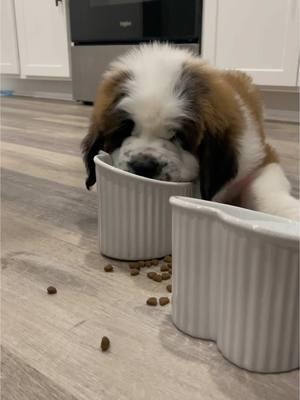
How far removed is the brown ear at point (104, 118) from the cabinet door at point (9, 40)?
386 centimetres

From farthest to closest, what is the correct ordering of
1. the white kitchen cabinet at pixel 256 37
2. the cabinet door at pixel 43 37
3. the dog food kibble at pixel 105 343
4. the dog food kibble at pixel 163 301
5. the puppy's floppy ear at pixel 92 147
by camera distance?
1. the cabinet door at pixel 43 37
2. the white kitchen cabinet at pixel 256 37
3. the puppy's floppy ear at pixel 92 147
4. the dog food kibble at pixel 163 301
5. the dog food kibble at pixel 105 343

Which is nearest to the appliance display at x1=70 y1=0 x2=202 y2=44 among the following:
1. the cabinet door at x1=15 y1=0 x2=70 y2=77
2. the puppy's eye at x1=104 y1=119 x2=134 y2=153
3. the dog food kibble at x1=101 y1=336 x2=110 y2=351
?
the cabinet door at x1=15 y1=0 x2=70 y2=77

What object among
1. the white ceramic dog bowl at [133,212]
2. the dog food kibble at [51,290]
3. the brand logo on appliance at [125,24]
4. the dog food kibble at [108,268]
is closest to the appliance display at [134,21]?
the brand logo on appliance at [125,24]

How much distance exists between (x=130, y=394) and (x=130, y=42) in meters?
3.17

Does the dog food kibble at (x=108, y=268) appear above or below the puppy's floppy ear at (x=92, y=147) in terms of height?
A: below

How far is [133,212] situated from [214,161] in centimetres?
22

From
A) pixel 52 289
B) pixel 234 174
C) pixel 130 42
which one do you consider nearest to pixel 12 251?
pixel 52 289

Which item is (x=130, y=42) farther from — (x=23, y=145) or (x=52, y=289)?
(x=52, y=289)

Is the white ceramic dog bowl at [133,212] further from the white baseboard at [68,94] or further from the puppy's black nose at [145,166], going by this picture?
the white baseboard at [68,94]

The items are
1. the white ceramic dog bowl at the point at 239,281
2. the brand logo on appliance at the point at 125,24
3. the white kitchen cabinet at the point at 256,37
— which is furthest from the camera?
the brand logo on appliance at the point at 125,24

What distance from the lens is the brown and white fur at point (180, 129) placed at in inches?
39.1

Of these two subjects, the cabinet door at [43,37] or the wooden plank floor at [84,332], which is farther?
the cabinet door at [43,37]

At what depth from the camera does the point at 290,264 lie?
24.0 inches

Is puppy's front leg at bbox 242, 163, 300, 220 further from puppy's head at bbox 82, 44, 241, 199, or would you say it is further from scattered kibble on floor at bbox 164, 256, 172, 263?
scattered kibble on floor at bbox 164, 256, 172, 263
